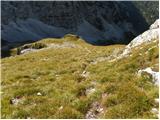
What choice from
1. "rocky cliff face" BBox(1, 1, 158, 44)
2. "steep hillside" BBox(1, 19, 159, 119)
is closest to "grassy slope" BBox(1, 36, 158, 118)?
"steep hillside" BBox(1, 19, 159, 119)

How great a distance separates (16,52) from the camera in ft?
257

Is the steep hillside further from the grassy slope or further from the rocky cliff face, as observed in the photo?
the rocky cliff face

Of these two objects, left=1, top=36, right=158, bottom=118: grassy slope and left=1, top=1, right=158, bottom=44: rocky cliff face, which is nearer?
left=1, top=36, right=158, bottom=118: grassy slope

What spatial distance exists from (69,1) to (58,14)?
436 inches

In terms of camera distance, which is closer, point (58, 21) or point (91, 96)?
point (91, 96)

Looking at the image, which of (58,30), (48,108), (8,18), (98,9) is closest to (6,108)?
(48,108)

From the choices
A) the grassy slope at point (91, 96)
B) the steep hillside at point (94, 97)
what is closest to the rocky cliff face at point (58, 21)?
the grassy slope at point (91, 96)

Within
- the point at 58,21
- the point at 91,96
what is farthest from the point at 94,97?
the point at 58,21

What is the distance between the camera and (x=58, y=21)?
154m

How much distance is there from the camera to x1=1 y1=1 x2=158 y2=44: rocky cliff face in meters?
127

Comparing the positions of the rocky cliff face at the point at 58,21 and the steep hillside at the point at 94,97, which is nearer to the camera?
the steep hillside at the point at 94,97

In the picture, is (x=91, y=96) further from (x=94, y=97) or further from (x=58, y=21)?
(x=58, y=21)

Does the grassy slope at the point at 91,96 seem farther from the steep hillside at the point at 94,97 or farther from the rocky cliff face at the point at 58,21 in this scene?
the rocky cliff face at the point at 58,21

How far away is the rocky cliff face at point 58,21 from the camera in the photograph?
12731 cm
